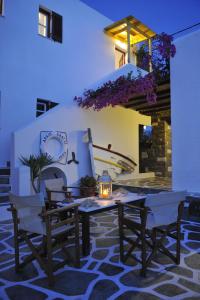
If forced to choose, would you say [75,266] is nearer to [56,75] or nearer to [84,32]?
[56,75]

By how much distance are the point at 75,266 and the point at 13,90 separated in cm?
598

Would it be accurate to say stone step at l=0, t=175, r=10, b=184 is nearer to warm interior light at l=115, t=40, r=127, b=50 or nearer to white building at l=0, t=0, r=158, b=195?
white building at l=0, t=0, r=158, b=195

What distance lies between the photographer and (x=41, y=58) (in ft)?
26.7

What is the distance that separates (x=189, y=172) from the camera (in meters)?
5.44

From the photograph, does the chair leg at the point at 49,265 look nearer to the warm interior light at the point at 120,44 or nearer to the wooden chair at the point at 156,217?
the wooden chair at the point at 156,217

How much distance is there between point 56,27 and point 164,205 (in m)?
8.12

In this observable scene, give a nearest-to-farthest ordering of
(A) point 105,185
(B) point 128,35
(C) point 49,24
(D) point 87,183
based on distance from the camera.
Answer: (A) point 105,185
(D) point 87,183
(C) point 49,24
(B) point 128,35

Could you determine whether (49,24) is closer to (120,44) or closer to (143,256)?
(120,44)

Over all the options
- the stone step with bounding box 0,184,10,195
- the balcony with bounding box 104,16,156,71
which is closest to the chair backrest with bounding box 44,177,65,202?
the stone step with bounding box 0,184,10,195

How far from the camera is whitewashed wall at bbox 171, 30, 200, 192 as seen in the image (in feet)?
17.6

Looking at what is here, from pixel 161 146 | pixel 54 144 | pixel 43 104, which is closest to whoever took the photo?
pixel 54 144

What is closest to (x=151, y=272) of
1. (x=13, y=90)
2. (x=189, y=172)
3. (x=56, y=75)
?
(x=189, y=172)

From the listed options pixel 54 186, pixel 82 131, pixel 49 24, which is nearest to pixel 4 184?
pixel 54 186

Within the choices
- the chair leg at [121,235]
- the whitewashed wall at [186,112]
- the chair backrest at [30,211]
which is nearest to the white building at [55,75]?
the whitewashed wall at [186,112]
